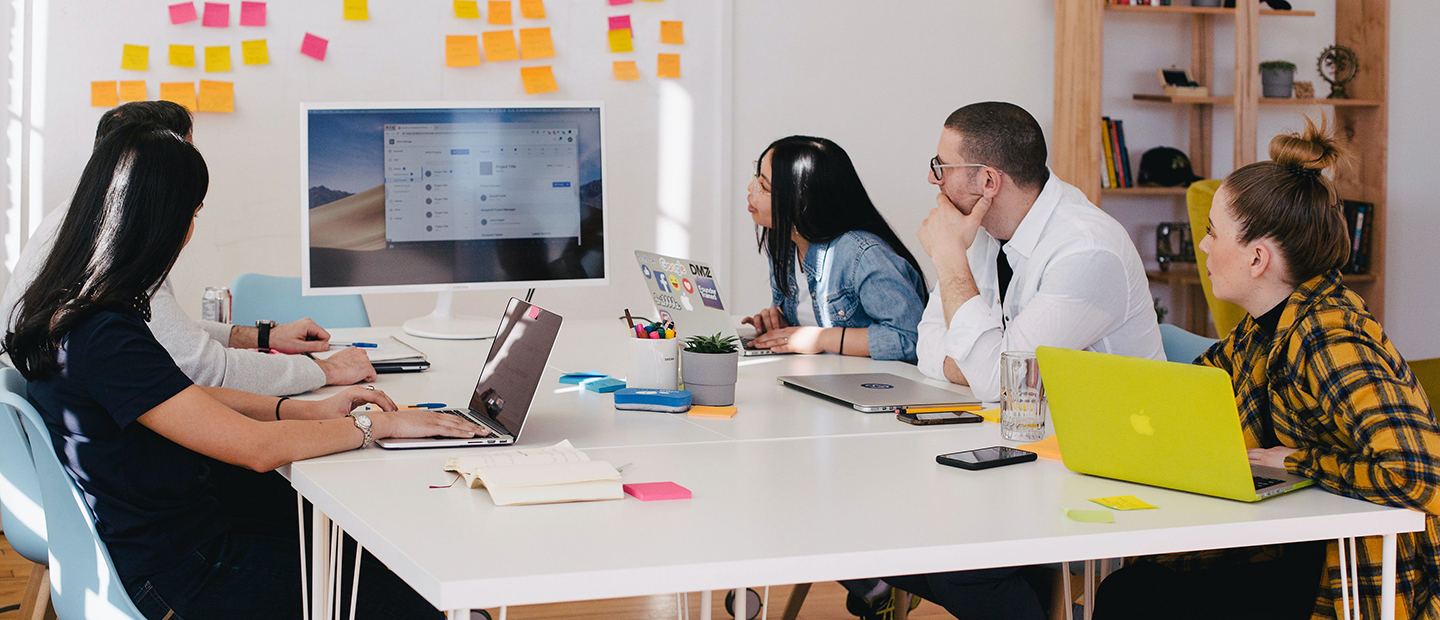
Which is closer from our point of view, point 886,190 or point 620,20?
point 620,20

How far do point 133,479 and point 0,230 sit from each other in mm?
2602

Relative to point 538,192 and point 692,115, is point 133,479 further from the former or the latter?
point 692,115

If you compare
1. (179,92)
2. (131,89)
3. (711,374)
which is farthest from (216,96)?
(711,374)

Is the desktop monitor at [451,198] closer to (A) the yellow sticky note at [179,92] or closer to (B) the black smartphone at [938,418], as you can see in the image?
(B) the black smartphone at [938,418]

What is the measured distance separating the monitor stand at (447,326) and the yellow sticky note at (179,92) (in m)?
1.38

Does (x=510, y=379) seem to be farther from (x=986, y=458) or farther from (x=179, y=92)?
(x=179, y=92)

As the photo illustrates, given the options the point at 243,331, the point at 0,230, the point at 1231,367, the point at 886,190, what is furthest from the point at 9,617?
the point at 886,190

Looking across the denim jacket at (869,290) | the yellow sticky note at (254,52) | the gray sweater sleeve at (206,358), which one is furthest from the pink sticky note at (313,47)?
the gray sweater sleeve at (206,358)

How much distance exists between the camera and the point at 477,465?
4.29 ft

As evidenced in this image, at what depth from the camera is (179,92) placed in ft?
11.8

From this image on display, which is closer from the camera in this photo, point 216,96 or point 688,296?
point 688,296

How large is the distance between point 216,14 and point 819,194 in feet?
6.87

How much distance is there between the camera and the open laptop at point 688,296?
7.25 ft

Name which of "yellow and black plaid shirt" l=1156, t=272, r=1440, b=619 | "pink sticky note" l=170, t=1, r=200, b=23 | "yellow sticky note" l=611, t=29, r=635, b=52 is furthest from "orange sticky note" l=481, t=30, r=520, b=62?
"yellow and black plaid shirt" l=1156, t=272, r=1440, b=619
